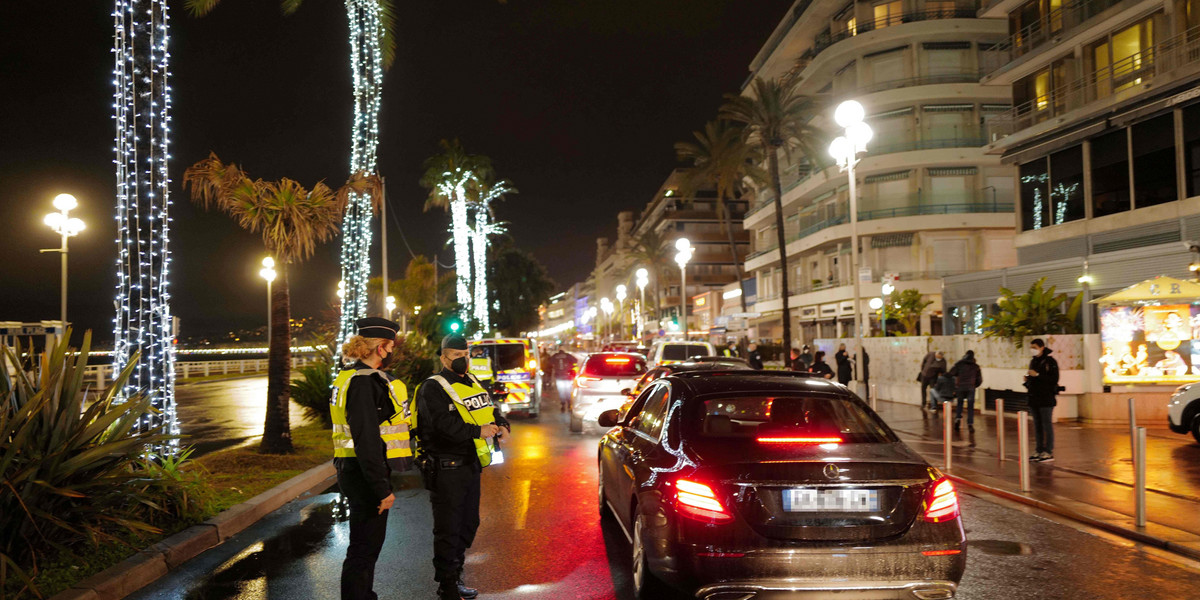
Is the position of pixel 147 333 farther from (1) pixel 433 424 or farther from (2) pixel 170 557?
(1) pixel 433 424

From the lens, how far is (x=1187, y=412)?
12.9 m

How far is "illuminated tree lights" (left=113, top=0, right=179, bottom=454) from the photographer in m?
9.12

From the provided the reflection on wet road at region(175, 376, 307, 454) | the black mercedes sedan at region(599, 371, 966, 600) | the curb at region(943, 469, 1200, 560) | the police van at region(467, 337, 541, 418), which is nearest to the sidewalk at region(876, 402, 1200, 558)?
the curb at region(943, 469, 1200, 560)

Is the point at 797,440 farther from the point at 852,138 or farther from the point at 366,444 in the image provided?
the point at 852,138

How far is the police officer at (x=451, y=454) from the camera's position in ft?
17.9

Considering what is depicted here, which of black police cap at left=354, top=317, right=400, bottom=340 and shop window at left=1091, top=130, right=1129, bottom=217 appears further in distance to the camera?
shop window at left=1091, top=130, right=1129, bottom=217

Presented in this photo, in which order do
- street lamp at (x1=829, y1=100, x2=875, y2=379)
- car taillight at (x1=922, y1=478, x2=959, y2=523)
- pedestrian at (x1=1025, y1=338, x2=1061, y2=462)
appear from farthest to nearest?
street lamp at (x1=829, y1=100, x2=875, y2=379)
pedestrian at (x1=1025, y1=338, x2=1061, y2=462)
car taillight at (x1=922, y1=478, x2=959, y2=523)

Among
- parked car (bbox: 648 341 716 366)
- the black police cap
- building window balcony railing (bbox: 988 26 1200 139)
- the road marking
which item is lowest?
the road marking

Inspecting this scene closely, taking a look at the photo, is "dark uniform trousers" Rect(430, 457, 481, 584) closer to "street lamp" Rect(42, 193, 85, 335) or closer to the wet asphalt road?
the wet asphalt road

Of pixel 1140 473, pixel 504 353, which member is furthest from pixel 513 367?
pixel 1140 473

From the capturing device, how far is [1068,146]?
83.8 ft

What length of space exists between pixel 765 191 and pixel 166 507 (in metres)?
55.1

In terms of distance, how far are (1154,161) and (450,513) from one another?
2354cm

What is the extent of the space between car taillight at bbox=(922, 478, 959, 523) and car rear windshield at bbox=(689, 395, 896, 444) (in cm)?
53
